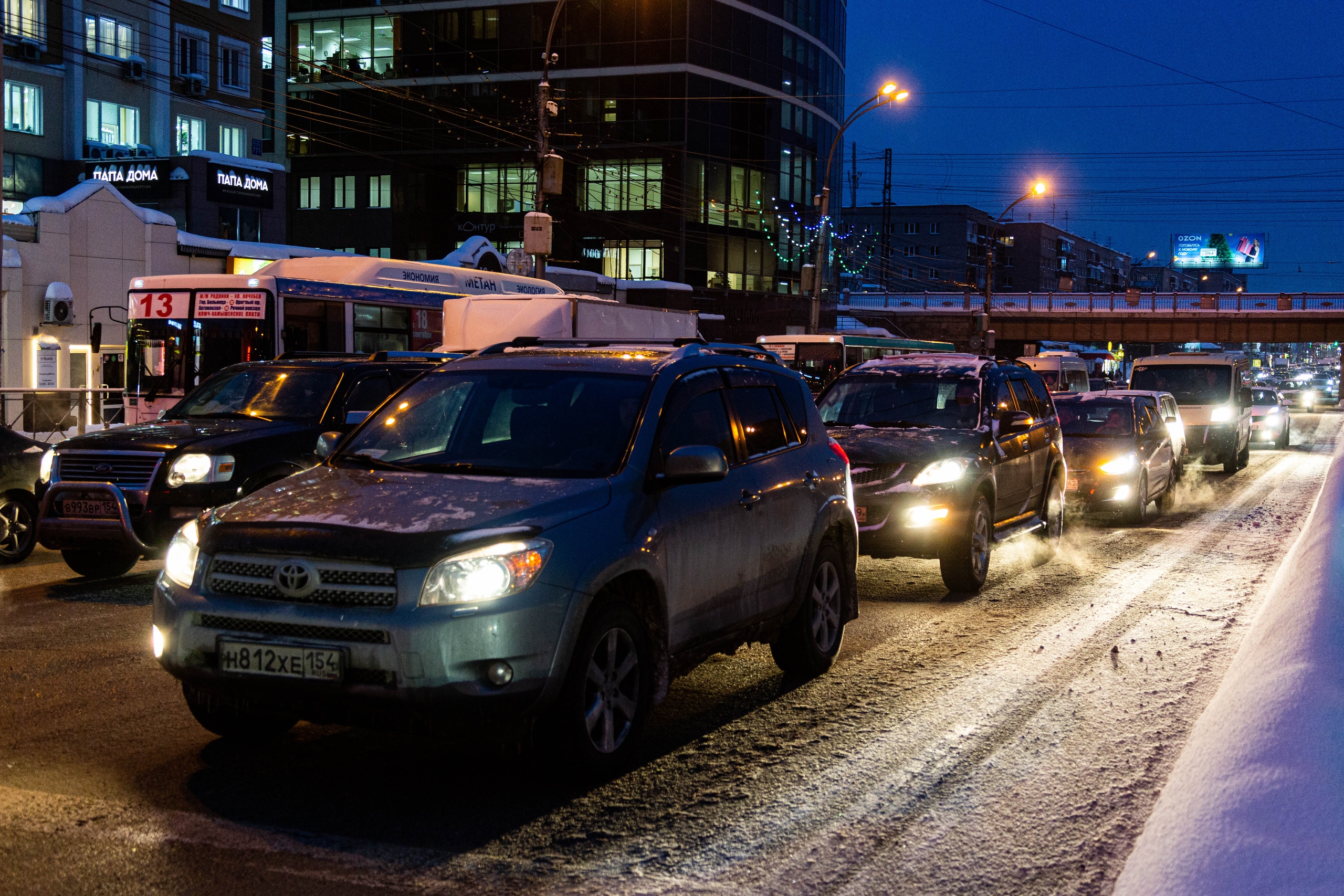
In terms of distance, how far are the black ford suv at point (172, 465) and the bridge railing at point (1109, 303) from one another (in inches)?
2314

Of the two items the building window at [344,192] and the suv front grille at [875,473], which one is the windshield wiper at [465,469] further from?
the building window at [344,192]

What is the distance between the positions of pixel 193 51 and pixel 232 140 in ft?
12.1

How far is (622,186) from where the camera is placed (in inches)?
2485

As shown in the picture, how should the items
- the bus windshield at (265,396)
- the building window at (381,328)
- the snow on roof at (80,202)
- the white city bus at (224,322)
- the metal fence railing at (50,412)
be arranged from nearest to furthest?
the bus windshield at (265,396)
the white city bus at (224,322)
the metal fence railing at (50,412)
the building window at (381,328)
the snow on roof at (80,202)

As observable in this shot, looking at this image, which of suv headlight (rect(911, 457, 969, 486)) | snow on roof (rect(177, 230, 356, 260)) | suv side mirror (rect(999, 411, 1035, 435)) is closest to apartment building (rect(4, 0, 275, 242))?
snow on roof (rect(177, 230, 356, 260))

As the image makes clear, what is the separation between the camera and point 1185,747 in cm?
555

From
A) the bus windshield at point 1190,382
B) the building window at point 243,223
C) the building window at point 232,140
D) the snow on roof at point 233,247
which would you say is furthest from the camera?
the building window at point 232,140

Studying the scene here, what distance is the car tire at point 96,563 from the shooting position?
35.4 ft

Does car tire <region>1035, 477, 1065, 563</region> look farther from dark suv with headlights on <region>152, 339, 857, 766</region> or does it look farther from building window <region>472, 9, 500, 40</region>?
building window <region>472, 9, 500, 40</region>

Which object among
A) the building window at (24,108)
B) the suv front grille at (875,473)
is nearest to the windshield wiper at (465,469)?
the suv front grille at (875,473)

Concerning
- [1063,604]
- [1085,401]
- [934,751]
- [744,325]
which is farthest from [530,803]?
[744,325]

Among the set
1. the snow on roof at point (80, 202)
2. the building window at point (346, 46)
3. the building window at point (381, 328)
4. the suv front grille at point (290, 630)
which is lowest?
the suv front grille at point (290, 630)

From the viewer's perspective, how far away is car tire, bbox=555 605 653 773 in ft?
16.8

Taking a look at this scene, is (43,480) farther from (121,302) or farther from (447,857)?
(121,302)
